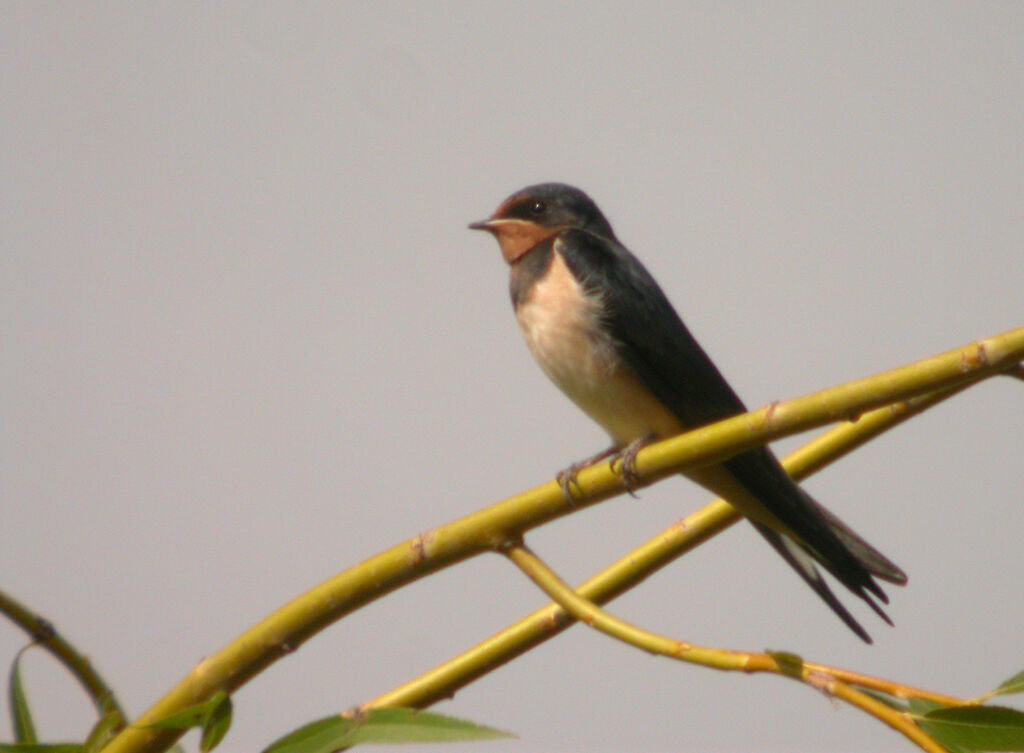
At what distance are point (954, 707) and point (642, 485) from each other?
1.04 ft

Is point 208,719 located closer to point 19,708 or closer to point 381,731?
point 381,731

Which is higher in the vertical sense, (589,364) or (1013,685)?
(589,364)

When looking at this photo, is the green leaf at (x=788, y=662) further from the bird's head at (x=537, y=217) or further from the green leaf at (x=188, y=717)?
the bird's head at (x=537, y=217)

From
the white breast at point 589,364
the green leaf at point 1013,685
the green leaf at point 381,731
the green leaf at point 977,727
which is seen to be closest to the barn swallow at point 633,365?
the white breast at point 589,364

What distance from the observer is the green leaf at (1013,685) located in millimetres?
1116

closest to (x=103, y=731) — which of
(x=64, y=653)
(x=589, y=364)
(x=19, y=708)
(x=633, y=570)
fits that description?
(x=64, y=653)

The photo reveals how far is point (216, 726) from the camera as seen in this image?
101 centimetres

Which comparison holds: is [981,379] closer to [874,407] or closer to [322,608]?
[874,407]

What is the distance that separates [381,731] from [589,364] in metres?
1.18

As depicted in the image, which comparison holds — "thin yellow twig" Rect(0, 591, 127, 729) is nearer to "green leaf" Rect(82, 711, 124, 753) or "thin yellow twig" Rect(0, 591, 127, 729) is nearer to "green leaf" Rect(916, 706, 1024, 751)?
"green leaf" Rect(82, 711, 124, 753)

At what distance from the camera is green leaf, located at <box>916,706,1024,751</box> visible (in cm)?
96

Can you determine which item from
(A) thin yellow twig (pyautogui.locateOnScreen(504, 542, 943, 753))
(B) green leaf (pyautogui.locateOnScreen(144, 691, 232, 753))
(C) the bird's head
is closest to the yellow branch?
(B) green leaf (pyautogui.locateOnScreen(144, 691, 232, 753))

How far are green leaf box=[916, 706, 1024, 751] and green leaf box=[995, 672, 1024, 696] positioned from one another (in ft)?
0.24

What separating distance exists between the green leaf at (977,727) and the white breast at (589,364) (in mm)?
1074
